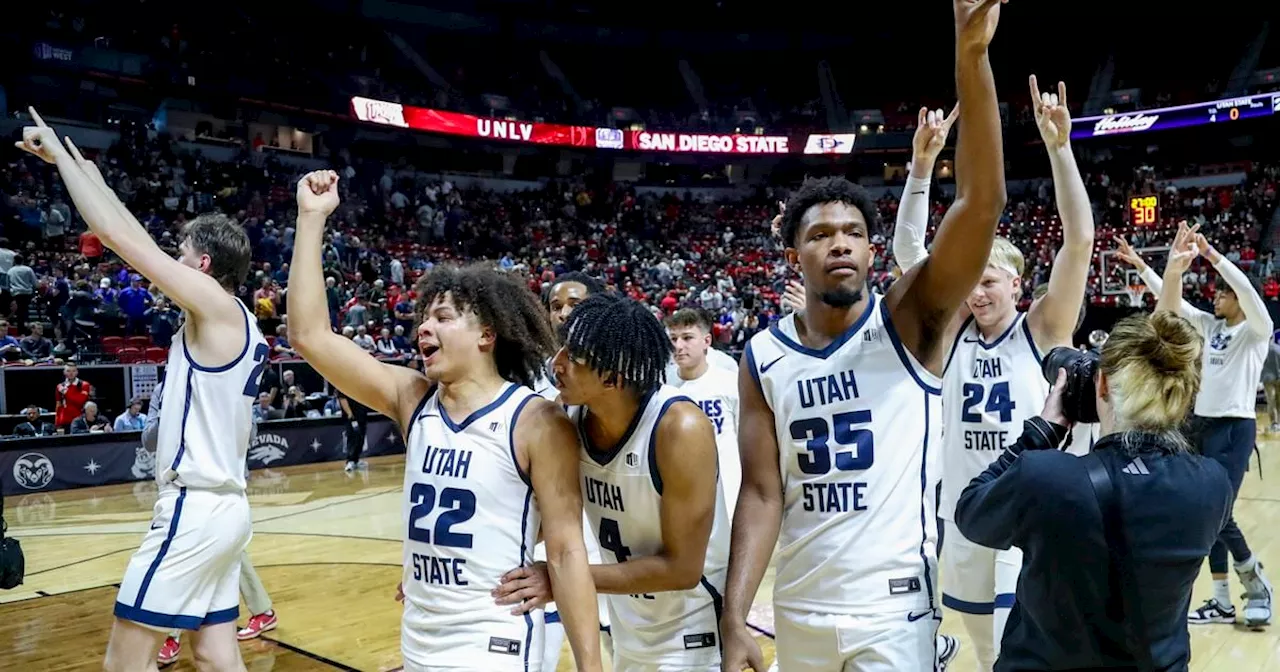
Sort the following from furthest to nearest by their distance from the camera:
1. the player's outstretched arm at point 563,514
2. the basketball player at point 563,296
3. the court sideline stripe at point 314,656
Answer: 1. the court sideline stripe at point 314,656
2. the basketball player at point 563,296
3. the player's outstretched arm at point 563,514

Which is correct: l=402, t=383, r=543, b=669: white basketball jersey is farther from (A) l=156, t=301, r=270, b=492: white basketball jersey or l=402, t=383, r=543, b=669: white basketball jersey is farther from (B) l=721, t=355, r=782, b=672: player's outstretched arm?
(A) l=156, t=301, r=270, b=492: white basketball jersey

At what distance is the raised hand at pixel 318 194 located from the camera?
2.57 meters

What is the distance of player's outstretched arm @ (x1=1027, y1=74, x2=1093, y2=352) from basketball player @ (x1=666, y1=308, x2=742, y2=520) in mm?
1596

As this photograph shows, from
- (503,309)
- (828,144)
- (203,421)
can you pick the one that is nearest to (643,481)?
(503,309)

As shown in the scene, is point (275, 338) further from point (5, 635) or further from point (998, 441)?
point (998, 441)

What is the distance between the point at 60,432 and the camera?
11141mm

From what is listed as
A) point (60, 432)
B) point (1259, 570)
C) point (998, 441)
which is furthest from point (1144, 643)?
point (60, 432)

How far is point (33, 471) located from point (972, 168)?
11.8 meters

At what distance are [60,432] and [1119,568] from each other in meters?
12.4

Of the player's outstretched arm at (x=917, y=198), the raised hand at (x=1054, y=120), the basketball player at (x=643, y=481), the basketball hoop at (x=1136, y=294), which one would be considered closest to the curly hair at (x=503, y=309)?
the basketball player at (x=643, y=481)

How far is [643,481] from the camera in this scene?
2297mm

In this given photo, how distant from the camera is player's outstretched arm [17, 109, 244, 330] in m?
3.08

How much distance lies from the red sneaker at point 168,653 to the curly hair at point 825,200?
13.6 ft

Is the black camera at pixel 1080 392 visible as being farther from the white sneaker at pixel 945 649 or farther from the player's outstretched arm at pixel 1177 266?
the player's outstretched arm at pixel 1177 266
